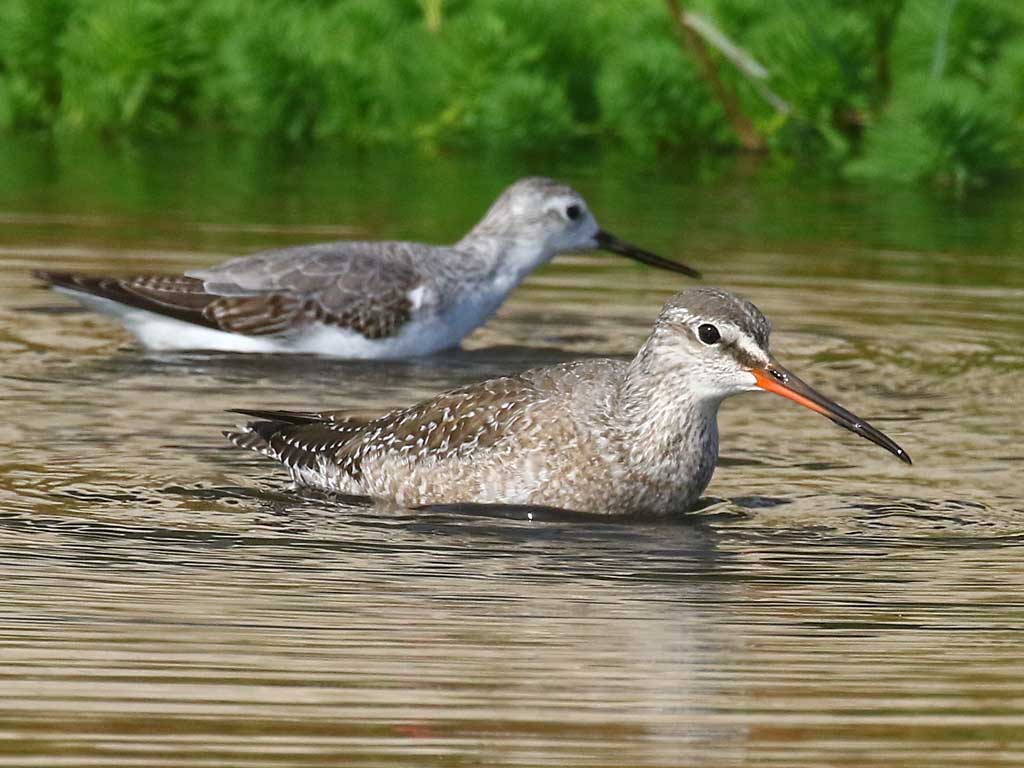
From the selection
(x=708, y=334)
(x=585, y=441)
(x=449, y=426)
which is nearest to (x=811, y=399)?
(x=708, y=334)

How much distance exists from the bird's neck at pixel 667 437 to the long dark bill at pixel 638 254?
4315mm

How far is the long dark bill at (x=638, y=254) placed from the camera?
1266 centimetres

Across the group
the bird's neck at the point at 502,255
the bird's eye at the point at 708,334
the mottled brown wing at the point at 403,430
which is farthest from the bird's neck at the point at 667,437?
the bird's neck at the point at 502,255

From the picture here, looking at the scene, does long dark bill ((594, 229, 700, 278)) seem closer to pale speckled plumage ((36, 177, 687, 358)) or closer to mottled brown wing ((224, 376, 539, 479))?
pale speckled plumage ((36, 177, 687, 358))

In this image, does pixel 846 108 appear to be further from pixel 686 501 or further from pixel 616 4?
pixel 686 501

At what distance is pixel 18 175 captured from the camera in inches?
660

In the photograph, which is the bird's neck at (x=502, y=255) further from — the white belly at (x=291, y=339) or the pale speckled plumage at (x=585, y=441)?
the pale speckled plumage at (x=585, y=441)

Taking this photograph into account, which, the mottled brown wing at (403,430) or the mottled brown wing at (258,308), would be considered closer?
the mottled brown wing at (403,430)

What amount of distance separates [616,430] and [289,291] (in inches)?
160

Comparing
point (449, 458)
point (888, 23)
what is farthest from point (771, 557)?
point (888, 23)

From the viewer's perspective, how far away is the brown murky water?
5.40 metres

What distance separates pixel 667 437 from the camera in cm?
819

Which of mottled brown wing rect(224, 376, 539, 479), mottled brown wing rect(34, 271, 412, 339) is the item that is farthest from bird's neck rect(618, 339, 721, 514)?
mottled brown wing rect(34, 271, 412, 339)

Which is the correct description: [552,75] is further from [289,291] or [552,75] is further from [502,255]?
[289,291]
